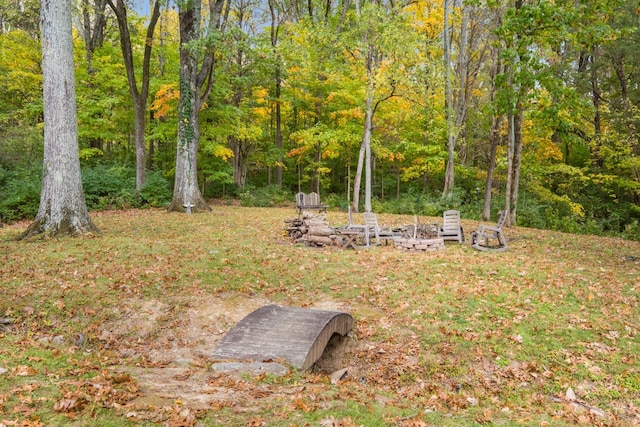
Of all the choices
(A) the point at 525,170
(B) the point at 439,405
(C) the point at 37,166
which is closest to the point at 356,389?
(B) the point at 439,405

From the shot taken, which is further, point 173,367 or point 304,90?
point 304,90

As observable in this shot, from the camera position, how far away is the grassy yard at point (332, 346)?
321 cm

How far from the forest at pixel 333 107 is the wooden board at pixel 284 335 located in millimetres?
10523

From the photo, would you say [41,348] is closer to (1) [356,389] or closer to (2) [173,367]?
(2) [173,367]

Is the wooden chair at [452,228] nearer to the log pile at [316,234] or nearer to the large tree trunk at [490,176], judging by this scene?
the log pile at [316,234]

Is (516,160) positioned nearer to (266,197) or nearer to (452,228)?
(452,228)

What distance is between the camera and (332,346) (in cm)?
523

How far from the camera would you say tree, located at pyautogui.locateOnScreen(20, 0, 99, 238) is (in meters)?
8.80

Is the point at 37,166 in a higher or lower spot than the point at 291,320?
higher

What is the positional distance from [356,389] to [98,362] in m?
2.53

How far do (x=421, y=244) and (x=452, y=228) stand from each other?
5.44 feet

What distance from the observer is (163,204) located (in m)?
17.6

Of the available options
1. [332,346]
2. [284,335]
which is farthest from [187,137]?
[284,335]

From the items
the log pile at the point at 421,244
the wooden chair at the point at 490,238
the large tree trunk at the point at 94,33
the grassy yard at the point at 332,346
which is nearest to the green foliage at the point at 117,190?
the large tree trunk at the point at 94,33
